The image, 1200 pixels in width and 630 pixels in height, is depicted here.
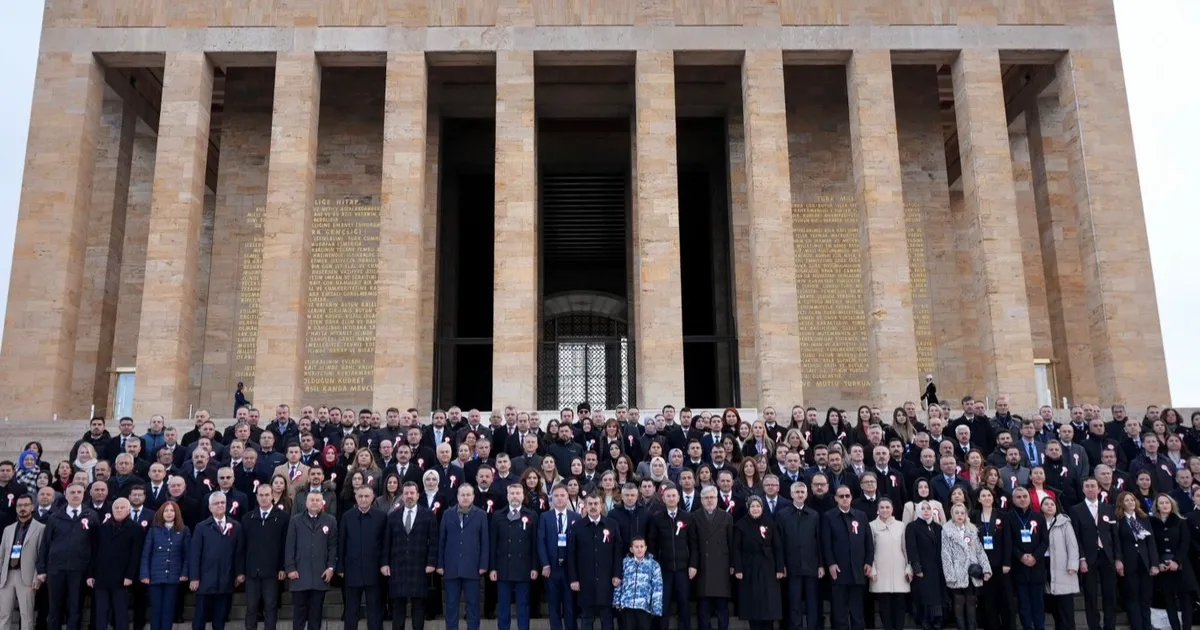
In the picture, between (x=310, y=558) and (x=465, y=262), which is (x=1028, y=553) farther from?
(x=465, y=262)

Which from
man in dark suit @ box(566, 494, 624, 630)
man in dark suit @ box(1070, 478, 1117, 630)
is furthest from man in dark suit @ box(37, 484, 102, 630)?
man in dark suit @ box(1070, 478, 1117, 630)

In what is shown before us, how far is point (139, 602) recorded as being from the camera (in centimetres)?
1065

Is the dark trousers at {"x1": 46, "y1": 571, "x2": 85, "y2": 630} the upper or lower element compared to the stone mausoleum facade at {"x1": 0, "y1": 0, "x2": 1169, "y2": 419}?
lower

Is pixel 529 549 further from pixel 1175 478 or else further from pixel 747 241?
pixel 747 241

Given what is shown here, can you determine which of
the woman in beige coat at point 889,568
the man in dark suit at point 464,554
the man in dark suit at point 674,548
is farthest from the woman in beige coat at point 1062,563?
the man in dark suit at point 464,554

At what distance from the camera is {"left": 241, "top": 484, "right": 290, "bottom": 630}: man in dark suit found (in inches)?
402

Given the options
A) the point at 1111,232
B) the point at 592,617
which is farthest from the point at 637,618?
the point at 1111,232

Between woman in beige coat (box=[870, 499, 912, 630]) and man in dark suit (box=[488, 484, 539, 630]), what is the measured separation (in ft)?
11.1

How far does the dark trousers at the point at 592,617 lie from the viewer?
1006 centimetres

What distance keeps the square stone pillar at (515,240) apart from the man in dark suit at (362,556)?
972 centimetres

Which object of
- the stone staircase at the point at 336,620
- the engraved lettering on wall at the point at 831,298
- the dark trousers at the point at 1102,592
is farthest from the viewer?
the engraved lettering on wall at the point at 831,298

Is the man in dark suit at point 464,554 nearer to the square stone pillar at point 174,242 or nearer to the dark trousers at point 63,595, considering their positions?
the dark trousers at point 63,595

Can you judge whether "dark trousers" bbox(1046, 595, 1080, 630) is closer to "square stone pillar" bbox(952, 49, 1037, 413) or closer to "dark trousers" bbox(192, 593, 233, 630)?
"dark trousers" bbox(192, 593, 233, 630)

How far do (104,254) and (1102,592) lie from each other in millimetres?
21700
